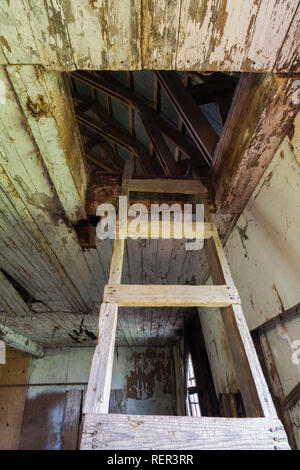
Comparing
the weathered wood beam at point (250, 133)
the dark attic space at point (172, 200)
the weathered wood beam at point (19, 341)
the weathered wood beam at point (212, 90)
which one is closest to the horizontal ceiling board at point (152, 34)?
the dark attic space at point (172, 200)

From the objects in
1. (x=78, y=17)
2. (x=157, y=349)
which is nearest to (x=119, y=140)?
(x=78, y=17)

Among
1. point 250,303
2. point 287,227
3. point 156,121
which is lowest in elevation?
point 250,303

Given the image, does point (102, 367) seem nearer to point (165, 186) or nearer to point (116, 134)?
point (165, 186)

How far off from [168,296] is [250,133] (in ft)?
2.87

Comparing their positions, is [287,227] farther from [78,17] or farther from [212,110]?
[212,110]

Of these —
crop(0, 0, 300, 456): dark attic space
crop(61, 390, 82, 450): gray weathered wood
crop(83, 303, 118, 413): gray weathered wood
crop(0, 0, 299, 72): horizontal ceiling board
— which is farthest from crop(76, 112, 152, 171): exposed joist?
crop(61, 390, 82, 450): gray weathered wood

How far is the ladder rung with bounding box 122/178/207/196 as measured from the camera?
5.88ft

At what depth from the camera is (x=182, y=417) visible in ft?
2.26

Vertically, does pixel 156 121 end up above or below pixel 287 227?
above

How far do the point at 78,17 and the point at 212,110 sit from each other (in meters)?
1.95
